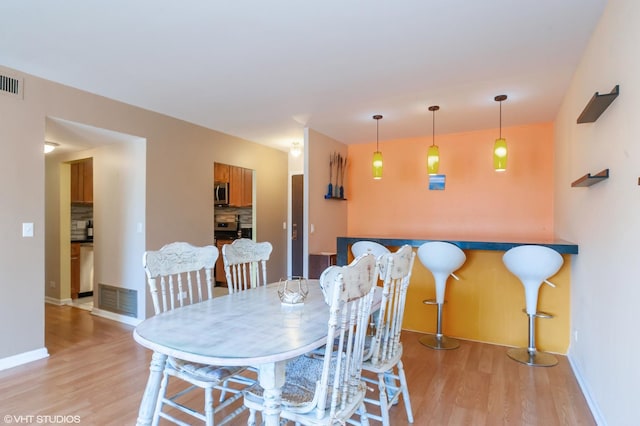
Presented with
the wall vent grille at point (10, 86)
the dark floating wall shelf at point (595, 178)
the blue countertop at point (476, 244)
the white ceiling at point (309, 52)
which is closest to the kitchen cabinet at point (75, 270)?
the white ceiling at point (309, 52)

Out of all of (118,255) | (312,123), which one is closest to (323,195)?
(312,123)

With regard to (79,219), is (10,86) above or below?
above

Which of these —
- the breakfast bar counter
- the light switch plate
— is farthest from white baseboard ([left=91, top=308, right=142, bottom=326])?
the breakfast bar counter

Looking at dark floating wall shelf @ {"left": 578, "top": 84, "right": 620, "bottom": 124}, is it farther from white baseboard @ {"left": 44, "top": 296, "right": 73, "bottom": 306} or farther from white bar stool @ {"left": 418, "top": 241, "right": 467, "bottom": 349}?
white baseboard @ {"left": 44, "top": 296, "right": 73, "bottom": 306}

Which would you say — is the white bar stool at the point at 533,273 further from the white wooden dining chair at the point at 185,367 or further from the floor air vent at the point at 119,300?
the floor air vent at the point at 119,300

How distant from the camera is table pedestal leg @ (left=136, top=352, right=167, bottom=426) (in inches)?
61.5

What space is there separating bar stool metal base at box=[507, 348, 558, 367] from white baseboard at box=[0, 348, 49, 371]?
3.93 metres

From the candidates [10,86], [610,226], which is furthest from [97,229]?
[610,226]

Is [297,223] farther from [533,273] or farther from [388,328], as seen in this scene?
[388,328]

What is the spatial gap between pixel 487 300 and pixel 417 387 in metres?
1.37

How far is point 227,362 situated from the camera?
1.22m

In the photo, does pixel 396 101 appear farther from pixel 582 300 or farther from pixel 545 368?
pixel 545 368

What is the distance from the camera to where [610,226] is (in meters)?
1.92

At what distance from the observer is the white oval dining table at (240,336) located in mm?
1277
